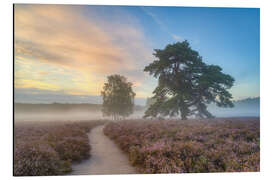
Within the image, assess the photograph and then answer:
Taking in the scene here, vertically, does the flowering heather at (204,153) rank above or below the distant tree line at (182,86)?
below

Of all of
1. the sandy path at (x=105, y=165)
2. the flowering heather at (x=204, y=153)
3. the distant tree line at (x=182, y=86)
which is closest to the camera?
the flowering heather at (x=204, y=153)

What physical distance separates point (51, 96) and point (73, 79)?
1.19 meters

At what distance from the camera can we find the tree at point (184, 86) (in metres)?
6.16

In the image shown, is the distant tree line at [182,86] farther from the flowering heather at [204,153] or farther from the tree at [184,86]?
the flowering heather at [204,153]

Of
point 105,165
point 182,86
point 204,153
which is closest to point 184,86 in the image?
point 182,86

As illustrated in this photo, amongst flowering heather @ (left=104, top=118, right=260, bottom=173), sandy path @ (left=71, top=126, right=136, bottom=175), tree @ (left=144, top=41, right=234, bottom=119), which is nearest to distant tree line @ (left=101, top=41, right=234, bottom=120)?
tree @ (left=144, top=41, right=234, bottom=119)

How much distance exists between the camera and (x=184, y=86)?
6.72 m

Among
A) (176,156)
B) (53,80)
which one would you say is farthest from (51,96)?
(176,156)

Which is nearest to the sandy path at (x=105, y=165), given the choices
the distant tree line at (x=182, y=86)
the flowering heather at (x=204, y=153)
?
the flowering heather at (x=204, y=153)

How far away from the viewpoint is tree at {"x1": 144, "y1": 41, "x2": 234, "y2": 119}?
242 inches

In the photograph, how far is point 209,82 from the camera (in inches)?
261

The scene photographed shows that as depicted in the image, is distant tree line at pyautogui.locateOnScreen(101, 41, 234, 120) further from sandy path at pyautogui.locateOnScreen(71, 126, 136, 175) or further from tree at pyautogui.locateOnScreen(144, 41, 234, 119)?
sandy path at pyautogui.locateOnScreen(71, 126, 136, 175)

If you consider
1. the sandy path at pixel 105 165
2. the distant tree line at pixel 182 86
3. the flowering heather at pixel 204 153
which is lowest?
the sandy path at pixel 105 165
